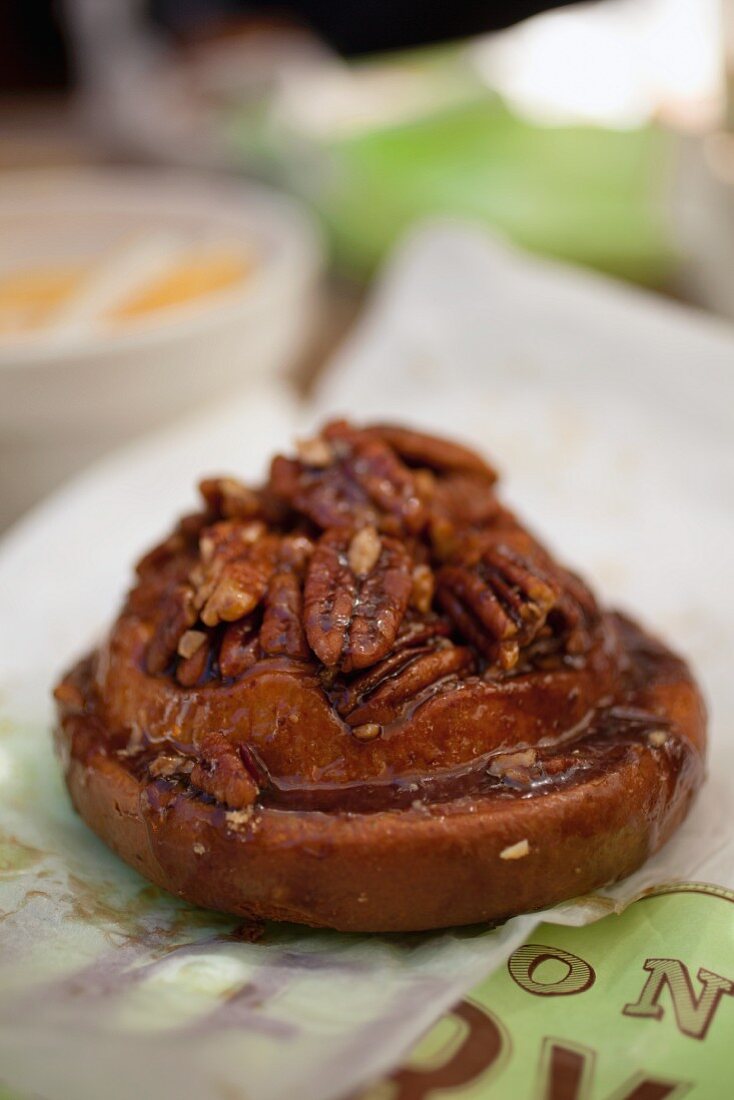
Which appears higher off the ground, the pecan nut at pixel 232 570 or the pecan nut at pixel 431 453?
the pecan nut at pixel 431 453

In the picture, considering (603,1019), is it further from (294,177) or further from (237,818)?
(294,177)

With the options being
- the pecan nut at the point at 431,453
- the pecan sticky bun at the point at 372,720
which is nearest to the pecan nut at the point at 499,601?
the pecan sticky bun at the point at 372,720

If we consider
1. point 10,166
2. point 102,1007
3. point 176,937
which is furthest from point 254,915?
point 10,166

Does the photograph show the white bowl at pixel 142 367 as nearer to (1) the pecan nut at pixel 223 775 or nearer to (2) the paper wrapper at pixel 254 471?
(2) the paper wrapper at pixel 254 471

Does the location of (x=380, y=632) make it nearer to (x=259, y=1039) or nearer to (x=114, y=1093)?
(x=259, y=1039)

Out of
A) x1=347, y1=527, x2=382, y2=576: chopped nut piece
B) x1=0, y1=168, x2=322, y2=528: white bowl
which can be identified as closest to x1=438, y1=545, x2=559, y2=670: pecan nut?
x1=347, y1=527, x2=382, y2=576: chopped nut piece

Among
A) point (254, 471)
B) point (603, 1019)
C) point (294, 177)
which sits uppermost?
point (294, 177)

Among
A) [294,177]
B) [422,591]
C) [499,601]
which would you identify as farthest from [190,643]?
[294,177]
